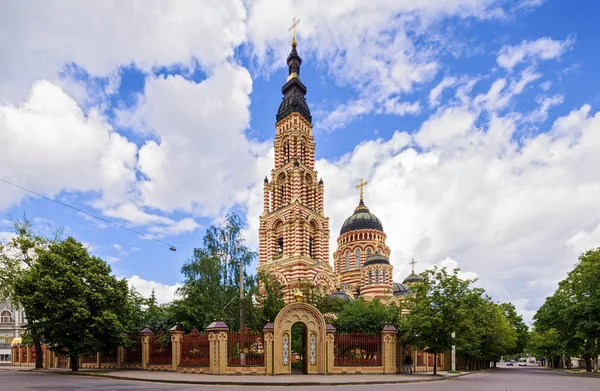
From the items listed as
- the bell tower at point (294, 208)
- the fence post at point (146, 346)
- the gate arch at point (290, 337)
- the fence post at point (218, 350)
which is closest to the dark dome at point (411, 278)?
the bell tower at point (294, 208)

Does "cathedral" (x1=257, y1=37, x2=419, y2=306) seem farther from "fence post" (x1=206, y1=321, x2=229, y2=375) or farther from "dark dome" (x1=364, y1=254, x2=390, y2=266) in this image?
"fence post" (x1=206, y1=321, x2=229, y2=375)

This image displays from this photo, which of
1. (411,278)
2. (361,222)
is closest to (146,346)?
(361,222)

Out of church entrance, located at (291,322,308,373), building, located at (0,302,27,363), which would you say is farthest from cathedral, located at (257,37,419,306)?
building, located at (0,302,27,363)

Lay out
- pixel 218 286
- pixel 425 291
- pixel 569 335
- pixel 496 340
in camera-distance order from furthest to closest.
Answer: pixel 496 340, pixel 569 335, pixel 218 286, pixel 425 291

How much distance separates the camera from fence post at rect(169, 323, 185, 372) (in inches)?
1030

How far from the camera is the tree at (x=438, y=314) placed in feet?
88.7

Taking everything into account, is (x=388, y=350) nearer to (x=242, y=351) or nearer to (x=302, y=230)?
(x=242, y=351)

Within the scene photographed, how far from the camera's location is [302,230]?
58.5m

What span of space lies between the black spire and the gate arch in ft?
143

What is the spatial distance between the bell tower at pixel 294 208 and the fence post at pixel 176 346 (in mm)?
26717

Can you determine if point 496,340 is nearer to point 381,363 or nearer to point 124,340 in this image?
point 381,363

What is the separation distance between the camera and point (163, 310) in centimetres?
3244

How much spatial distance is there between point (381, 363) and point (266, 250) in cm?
3594

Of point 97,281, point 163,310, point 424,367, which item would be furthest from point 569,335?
point 97,281
